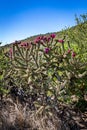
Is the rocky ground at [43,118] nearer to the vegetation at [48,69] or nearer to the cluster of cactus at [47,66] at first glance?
the vegetation at [48,69]

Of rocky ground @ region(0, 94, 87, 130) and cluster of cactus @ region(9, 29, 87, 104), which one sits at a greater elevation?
cluster of cactus @ region(9, 29, 87, 104)

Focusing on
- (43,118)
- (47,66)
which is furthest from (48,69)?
(43,118)

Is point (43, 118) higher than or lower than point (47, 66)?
lower

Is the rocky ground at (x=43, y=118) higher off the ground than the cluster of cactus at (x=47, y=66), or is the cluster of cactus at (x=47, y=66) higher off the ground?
the cluster of cactus at (x=47, y=66)

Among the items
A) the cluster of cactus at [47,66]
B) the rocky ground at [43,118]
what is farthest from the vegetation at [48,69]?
the rocky ground at [43,118]

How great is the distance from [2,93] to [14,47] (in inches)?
91.7

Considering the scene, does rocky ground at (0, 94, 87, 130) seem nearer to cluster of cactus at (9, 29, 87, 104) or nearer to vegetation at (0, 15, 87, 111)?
vegetation at (0, 15, 87, 111)

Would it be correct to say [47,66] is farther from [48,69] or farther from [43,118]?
[43,118]

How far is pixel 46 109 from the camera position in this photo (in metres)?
6.96

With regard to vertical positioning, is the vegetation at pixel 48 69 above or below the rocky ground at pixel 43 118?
above

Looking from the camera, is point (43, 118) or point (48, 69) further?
point (48, 69)

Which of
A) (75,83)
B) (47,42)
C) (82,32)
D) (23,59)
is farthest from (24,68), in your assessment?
(82,32)

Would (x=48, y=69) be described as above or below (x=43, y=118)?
above

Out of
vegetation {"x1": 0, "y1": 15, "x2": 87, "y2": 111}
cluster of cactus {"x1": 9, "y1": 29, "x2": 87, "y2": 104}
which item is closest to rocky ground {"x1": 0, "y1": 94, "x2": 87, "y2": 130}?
vegetation {"x1": 0, "y1": 15, "x2": 87, "y2": 111}
